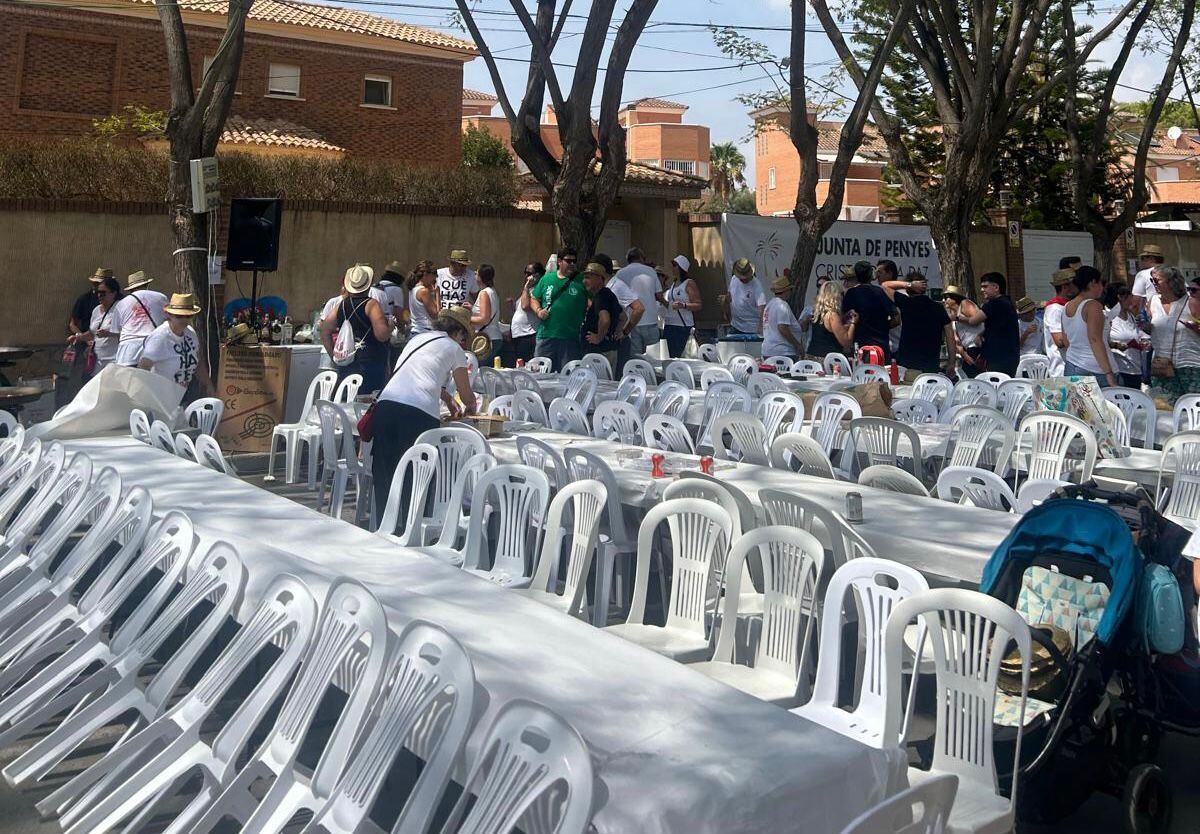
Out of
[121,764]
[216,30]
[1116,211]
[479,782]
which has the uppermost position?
[216,30]

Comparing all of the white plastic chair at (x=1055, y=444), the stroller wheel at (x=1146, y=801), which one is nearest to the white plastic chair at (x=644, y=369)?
the white plastic chair at (x=1055, y=444)

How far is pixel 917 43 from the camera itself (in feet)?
55.3

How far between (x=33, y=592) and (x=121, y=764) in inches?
62.6

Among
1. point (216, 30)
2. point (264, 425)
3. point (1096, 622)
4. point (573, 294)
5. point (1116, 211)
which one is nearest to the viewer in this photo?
point (1096, 622)

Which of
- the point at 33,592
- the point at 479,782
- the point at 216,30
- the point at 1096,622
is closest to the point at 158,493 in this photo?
the point at 33,592

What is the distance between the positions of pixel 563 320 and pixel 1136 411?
219 inches

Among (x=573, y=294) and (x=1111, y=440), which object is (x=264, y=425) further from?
(x=1111, y=440)

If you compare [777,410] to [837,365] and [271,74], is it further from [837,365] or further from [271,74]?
[271,74]

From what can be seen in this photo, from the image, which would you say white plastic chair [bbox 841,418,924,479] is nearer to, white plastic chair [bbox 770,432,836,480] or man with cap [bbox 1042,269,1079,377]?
white plastic chair [bbox 770,432,836,480]

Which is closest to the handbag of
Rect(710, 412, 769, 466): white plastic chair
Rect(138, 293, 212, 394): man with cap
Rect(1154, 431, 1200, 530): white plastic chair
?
Rect(710, 412, 769, 466): white plastic chair

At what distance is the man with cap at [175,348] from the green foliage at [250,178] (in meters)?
8.21

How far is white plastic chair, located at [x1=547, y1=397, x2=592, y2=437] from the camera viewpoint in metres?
8.44

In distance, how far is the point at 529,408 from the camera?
29.8 feet

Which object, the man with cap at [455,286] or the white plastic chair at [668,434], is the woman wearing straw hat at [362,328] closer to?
the man with cap at [455,286]
